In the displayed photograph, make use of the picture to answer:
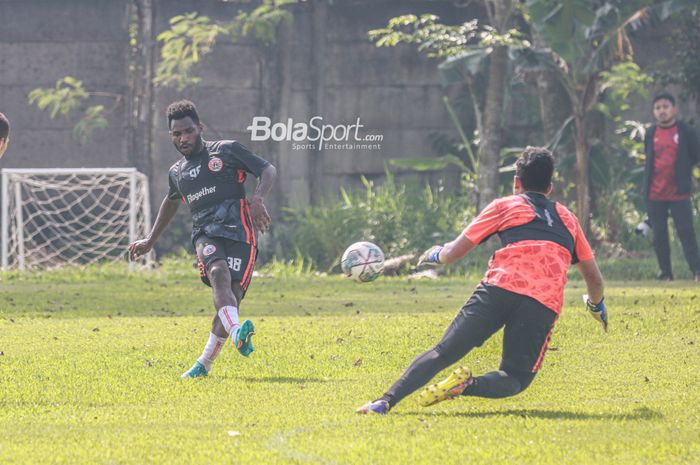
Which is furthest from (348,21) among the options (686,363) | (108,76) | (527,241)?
(527,241)

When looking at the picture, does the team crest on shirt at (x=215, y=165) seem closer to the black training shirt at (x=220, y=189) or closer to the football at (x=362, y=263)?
the black training shirt at (x=220, y=189)

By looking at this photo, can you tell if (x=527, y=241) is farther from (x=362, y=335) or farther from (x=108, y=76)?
(x=108, y=76)

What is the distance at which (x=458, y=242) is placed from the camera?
758 cm

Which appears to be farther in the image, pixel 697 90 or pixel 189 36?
pixel 189 36

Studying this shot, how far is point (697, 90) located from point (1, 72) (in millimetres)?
12867

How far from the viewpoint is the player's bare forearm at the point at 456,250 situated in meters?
7.55

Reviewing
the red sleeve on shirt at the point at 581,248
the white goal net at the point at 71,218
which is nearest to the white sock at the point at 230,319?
the red sleeve on shirt at the point at 581,248

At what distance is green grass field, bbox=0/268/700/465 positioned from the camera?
6.59m

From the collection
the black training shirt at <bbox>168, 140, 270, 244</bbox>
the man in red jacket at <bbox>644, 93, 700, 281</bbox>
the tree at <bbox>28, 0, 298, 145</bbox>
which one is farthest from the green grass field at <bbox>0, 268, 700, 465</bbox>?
the tree at <bbox>28, 0, 298, 145</bbox>

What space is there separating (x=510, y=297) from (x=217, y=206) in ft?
9.87

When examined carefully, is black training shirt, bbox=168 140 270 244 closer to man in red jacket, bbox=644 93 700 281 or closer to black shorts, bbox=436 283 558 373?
black shorts, bbox=436 283 558 373

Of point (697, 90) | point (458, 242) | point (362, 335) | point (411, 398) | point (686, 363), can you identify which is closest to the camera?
point (458, 242)

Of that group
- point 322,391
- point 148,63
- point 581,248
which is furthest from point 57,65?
point 581,248

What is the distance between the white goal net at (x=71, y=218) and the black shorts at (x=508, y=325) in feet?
49.8
